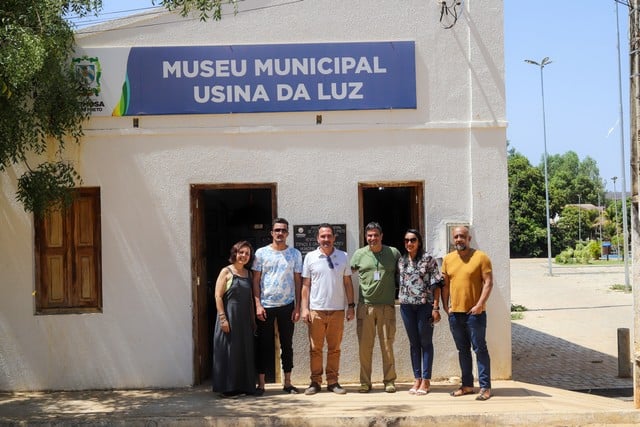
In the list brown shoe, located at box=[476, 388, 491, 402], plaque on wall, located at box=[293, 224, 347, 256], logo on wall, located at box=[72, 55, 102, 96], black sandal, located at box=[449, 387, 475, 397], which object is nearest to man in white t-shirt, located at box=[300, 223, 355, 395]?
plaque on wall, located at box=[293, 224, 347, 256]

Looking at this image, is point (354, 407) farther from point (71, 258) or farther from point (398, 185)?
point (71, 258)

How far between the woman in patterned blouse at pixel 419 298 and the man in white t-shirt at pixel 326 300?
0.61m

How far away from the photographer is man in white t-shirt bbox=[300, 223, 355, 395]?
26.7ft

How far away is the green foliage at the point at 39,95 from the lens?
7145 mm

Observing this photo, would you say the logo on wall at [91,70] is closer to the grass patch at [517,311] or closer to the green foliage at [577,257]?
the grass patch at [517,311]

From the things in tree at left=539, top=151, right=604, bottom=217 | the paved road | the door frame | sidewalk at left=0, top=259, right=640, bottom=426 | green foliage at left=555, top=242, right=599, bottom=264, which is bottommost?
the paved road

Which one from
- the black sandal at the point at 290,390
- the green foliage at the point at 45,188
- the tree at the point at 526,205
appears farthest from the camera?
the tree at the point at 526,205

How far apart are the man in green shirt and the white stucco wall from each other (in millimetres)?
537

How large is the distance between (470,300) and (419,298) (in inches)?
21.1

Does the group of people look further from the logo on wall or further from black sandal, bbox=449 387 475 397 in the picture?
the logo on wall

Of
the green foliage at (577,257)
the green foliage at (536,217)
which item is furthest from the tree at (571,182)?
the green foliage at (577,257)

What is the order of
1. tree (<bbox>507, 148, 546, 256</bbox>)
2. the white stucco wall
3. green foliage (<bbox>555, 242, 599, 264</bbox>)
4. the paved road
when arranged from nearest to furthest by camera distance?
the white stucco wall < the paved road < green foliage (<bbox>555, 242, 599, 264</bbox>) < tree (<bbox>507, 148, 546, 256</bbox>)

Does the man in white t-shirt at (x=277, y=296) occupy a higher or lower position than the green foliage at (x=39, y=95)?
lower

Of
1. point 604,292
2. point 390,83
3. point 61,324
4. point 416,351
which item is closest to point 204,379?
point 61,324
